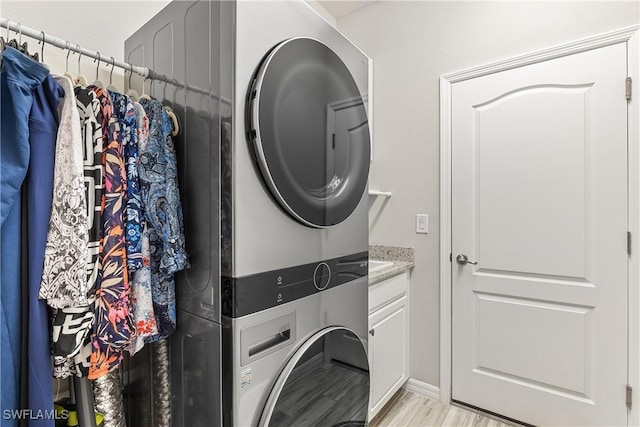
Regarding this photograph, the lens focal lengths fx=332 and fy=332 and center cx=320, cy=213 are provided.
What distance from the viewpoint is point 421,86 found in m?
2.21

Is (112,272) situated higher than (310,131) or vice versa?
(310,131)

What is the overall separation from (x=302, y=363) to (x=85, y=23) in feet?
4.50

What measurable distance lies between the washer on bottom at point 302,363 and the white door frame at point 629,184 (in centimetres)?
105

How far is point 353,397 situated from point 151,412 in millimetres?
661

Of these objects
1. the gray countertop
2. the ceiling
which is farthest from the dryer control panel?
the ceiling

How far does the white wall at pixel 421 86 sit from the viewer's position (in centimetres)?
194

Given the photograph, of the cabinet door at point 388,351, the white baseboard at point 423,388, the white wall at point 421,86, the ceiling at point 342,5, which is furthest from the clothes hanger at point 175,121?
the white baseboard at point 423,388

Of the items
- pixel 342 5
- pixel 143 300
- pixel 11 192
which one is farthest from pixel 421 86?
pixel 11 192

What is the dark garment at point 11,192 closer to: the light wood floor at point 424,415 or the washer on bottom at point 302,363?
the washer on bottom at point 302,363

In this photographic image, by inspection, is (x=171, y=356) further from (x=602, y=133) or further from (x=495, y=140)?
(x=602, y=133)

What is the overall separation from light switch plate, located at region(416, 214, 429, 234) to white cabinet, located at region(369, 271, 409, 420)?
318 mm

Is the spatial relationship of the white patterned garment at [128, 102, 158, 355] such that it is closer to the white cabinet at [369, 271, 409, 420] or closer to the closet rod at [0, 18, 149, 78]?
the closet rod at [0, 18, 149, 78]

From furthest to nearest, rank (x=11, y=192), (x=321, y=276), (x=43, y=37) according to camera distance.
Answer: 1. (x=321, y=276)
2. (x=43, y=37)
3. (x=11, y=192)

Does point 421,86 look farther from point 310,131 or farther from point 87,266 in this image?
point 87,266
